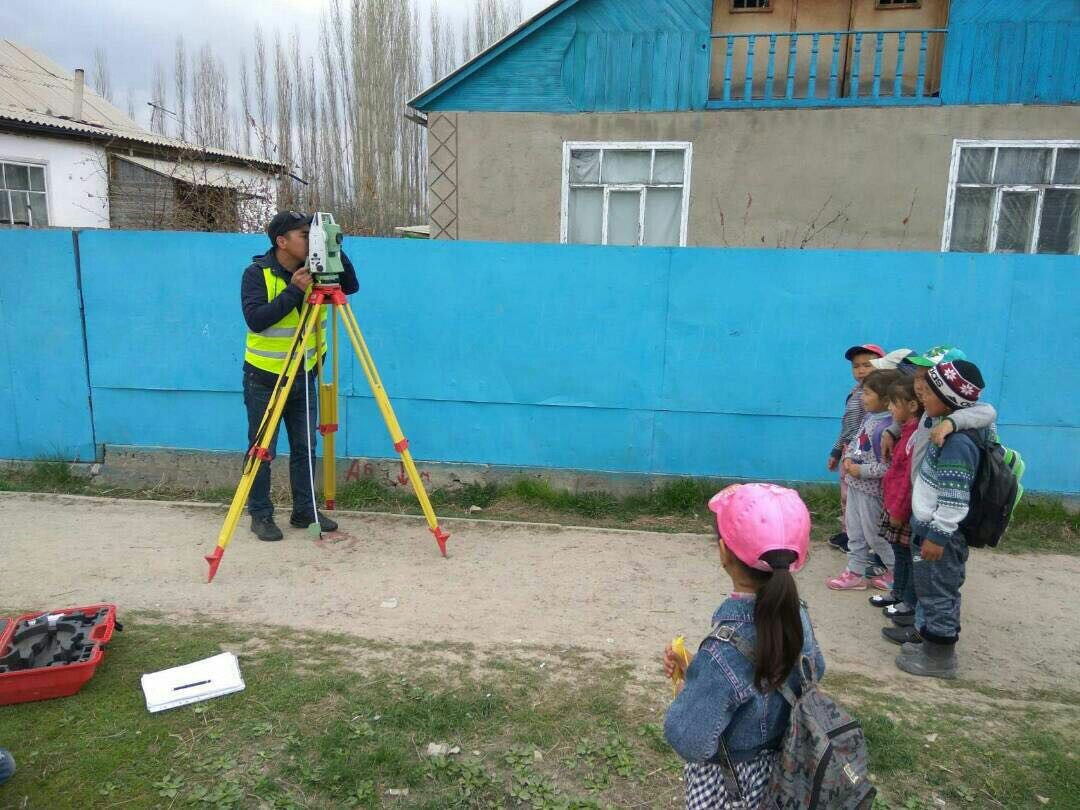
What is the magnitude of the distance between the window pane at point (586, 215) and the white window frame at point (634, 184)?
0.05 m

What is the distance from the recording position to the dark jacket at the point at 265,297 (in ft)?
14.0

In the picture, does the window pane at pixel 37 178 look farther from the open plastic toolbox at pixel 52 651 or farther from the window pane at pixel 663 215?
the open plastic toolbox at pixel 52 651

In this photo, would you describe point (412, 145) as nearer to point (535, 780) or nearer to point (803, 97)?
point (803, 97)

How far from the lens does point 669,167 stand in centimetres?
1009

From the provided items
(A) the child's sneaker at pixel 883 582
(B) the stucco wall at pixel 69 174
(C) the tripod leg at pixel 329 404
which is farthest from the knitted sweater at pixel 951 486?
(B) the stucco wall at pixel 69 174

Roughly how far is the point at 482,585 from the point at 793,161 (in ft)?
25.6

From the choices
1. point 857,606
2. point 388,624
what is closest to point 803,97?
point 857,606

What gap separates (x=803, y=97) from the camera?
9.84m

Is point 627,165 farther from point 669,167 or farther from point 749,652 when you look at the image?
point 749,652

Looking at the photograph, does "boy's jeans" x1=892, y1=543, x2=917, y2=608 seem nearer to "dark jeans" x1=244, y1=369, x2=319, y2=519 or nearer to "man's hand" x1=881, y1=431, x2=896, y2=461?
"man's hand" x1=881, y1=431, x2=896, y2=461

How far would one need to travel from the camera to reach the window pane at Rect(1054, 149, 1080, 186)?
942 centimetres

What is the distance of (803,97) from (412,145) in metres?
12.2

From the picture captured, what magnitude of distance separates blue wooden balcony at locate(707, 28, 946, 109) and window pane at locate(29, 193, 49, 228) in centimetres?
1334

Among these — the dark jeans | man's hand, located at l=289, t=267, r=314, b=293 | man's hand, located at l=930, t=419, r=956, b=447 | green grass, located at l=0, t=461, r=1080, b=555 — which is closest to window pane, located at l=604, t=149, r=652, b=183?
green grass, located at l=0, t=461, r=1080, b=555
